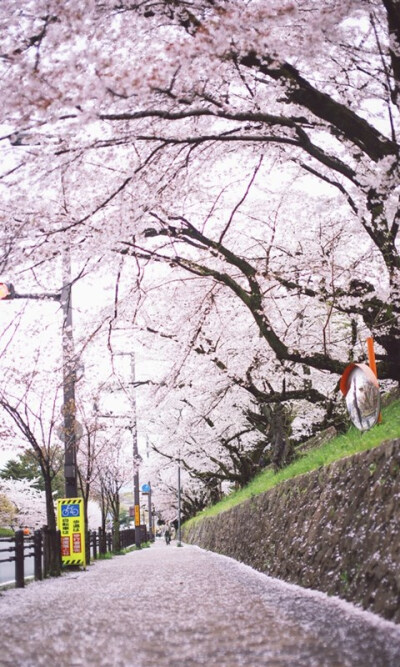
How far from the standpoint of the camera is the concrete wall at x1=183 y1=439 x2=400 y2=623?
515cm

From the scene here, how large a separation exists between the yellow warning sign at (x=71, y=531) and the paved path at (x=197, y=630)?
5.55 m

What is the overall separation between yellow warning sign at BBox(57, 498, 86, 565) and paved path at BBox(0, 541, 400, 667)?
5.55 meters

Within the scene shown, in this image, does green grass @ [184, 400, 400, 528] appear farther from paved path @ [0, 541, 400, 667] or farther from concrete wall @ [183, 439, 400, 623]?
paved path @ [0, 541, 400, 667]

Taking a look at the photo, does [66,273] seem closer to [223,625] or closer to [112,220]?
[112,220]

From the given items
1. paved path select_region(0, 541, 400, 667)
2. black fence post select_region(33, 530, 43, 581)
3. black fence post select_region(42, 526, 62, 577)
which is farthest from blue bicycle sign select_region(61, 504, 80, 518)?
paved path select_region(0, 541, 400, 667)

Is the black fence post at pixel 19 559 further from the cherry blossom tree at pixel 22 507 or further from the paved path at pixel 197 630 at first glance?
the cherry blossom tree at pixel 22 507

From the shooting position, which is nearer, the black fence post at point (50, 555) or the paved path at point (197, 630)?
the paved path at point (197, 630)

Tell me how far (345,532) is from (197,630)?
2073 millimetres

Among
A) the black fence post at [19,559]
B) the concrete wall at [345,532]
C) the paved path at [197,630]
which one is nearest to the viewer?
the paved path at [197,630]

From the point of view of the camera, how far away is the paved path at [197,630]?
392 cm

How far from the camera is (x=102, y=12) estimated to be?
17.9 feet

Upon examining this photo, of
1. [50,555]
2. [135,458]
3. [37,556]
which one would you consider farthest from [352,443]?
[135,458]

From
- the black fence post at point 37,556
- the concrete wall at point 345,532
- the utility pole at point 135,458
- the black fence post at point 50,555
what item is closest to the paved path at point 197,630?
the concrete wall at point 345,532

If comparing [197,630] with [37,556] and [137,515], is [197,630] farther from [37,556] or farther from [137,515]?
[137,515]
